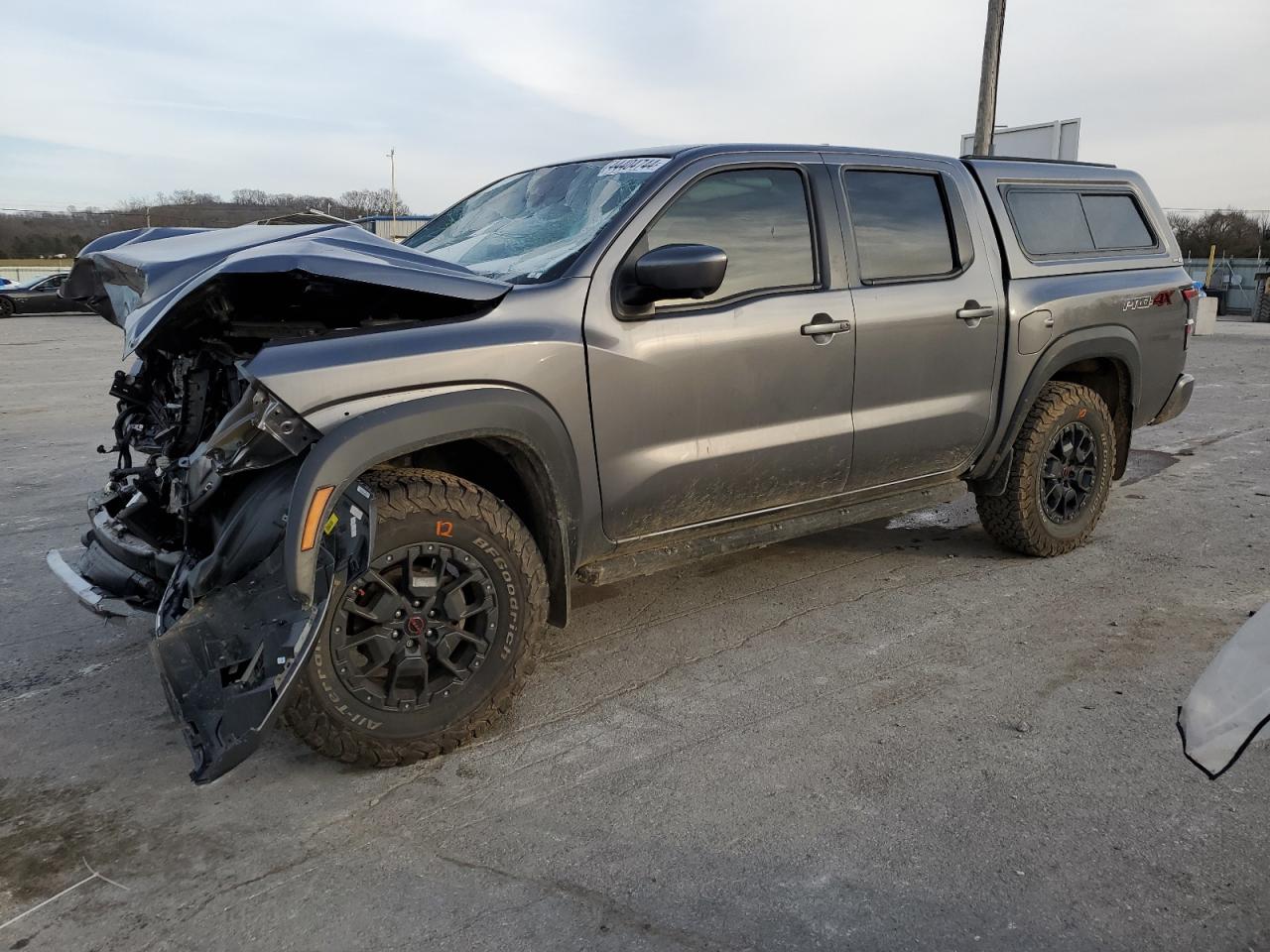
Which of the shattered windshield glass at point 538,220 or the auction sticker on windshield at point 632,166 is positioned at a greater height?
the auction sticker on windshield at point 632,166

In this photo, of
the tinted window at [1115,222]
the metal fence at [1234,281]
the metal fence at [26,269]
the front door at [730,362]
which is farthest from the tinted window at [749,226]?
the metal fence at [26,269]

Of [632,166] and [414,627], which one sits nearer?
[414,627]

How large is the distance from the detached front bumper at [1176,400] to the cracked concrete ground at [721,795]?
1.24 m

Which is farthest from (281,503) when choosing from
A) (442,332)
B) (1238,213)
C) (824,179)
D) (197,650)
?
(1238,213)

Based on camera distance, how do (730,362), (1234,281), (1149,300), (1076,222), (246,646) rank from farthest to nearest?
(1234,281) < (1149,300) < (1076,222) < (730,362) < (246,646)

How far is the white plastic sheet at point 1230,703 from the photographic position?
5.08 ft

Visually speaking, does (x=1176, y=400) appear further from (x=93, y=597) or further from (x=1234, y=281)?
(x=1234, y=281)

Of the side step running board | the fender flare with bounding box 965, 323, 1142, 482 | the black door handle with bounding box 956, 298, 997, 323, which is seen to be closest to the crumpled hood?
the side step running board

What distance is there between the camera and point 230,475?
2924mm

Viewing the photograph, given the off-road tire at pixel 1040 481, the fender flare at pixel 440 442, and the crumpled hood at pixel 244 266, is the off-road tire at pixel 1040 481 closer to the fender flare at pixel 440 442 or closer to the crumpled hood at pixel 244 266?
the fender flare at pixel 440 442

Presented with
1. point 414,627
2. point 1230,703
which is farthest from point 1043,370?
point 1230,703

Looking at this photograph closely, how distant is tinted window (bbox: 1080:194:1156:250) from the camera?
5289mm

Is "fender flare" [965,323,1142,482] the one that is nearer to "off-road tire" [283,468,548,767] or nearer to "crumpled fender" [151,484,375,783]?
"off-road tire" [283,468,548,767]

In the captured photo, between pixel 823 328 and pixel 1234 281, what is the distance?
32.9 m
